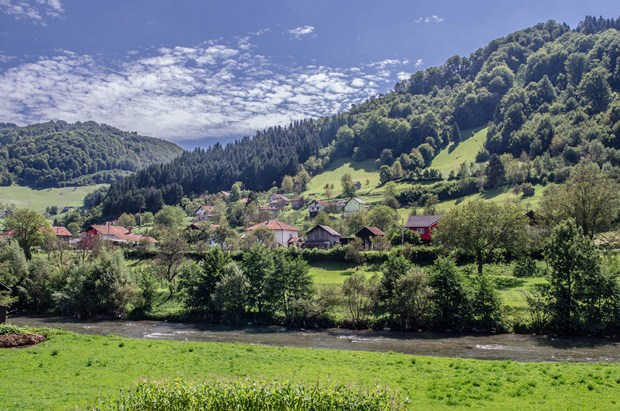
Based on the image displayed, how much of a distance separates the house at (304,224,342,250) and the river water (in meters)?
50.1

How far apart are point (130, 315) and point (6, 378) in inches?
1251

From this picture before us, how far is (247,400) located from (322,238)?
86.0 meters

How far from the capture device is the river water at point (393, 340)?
1293 inches

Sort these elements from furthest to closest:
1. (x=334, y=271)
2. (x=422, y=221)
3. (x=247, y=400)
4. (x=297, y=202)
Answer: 1. (x=297, y=202)
2. (x=422, y=221)
3. (x=334, y=271)
4. (x=247, y=400)

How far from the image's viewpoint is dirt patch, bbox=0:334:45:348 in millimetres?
33406

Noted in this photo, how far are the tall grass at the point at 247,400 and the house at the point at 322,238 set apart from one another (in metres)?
84.2

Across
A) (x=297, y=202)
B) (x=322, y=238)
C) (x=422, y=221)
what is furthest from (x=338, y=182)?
(x=422, y=221)

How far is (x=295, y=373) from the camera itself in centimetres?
2395

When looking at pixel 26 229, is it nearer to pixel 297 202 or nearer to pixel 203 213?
pixel 203 213

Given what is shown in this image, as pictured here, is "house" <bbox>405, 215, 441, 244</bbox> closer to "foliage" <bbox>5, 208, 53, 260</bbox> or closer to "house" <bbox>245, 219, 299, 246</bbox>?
"house" <bbox>245, 219, 299, 246</bbox>

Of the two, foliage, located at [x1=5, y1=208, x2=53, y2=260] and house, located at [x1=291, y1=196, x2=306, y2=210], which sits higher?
house, located at [x1=291, y1=196, x2=306, y2=210]

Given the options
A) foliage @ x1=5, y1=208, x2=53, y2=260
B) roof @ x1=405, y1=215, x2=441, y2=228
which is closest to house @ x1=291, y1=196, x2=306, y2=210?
roof @ x1=405, y1=215, x2=441, y2=228

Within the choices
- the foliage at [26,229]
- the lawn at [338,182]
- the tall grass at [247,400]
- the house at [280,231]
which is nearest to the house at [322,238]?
the house at [280,231]

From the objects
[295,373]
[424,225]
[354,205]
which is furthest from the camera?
[354,205]
